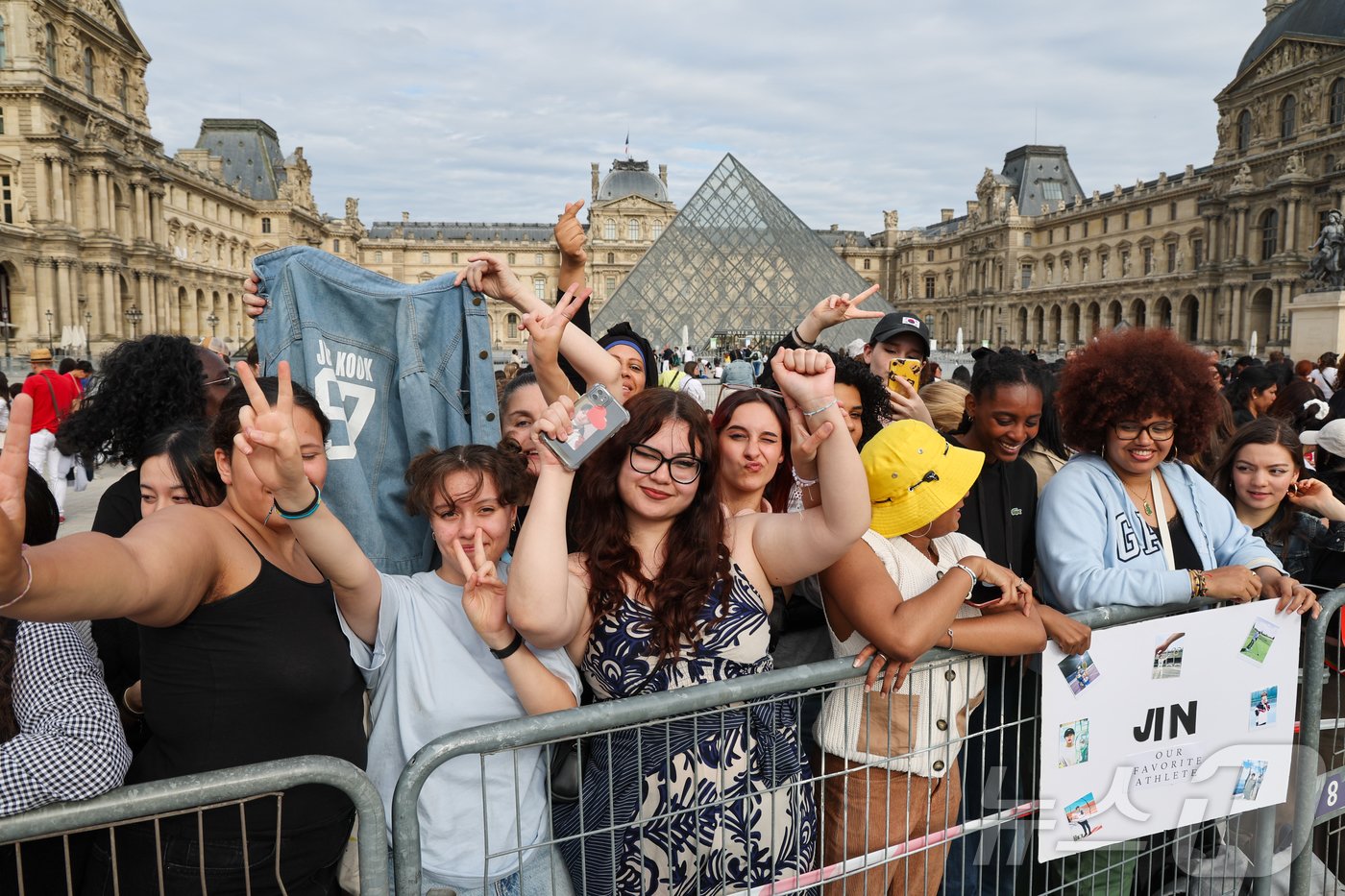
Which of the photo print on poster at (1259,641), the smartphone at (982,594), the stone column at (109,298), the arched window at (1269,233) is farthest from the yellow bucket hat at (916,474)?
the arched window at (1269,233)

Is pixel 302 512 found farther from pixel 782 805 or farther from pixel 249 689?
pixel 782 805

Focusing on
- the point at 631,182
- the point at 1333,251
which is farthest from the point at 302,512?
the point at 631,182

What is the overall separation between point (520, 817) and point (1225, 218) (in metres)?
45.1

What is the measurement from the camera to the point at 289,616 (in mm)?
1542

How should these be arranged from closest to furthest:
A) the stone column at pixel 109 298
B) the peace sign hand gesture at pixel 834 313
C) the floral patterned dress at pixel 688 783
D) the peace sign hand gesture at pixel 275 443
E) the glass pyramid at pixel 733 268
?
the peace sign hand gesture at pixel 275 443 → the floral patterned dress at pixel 688 783 → the peace sign hand gesture at pixel 834 313 → the glass pyramid at pixel 733 268 → the stone column at pixel 109 298

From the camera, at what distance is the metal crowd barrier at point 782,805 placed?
4.86 ft

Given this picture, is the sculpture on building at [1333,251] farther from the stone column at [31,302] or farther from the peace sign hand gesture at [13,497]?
the stone column at [31,302]

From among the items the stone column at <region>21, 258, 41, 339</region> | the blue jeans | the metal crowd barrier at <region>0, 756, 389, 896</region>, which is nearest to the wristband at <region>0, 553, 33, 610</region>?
the metal crowd barrier at <region>0, 756, 389, 896</region>

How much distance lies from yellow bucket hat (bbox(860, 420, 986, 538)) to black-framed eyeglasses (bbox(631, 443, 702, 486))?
1.35 feet

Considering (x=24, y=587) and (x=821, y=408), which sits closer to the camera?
(x=24, y=587)

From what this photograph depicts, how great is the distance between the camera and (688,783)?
5.38 feet

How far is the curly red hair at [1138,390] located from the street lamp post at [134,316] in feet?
124

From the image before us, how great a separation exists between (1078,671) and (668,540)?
1.05 meters

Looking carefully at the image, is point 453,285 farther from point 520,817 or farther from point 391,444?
point 520,817
